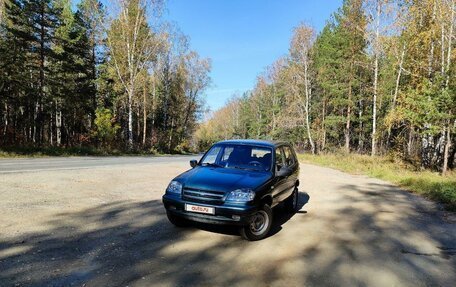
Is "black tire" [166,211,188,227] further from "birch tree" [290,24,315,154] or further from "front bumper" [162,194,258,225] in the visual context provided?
"birch tree" [290,24,315,154]

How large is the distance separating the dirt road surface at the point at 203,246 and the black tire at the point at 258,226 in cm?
13

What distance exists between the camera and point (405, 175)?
16.4 metres

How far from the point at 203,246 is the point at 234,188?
1098 mm

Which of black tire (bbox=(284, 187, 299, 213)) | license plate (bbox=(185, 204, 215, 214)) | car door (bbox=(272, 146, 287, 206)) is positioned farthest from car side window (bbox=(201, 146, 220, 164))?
black tire (bbox=(284, 187, 299, 213))

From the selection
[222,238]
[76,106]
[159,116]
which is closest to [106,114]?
[76,106]

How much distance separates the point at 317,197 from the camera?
11.3 metres

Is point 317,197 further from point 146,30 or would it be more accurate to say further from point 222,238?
point 146,30

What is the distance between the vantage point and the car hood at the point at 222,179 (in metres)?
6.09

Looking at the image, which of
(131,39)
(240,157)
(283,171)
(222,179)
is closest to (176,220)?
(222,179)

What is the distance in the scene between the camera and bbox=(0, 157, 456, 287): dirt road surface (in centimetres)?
468

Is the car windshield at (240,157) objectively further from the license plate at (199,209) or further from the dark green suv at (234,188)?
the license plate at (199,209)

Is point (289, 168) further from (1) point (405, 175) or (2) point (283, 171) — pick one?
(1) point (405, 175)

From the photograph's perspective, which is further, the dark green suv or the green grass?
the green grass

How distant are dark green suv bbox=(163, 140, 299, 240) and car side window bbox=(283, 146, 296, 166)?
48 centimetres
